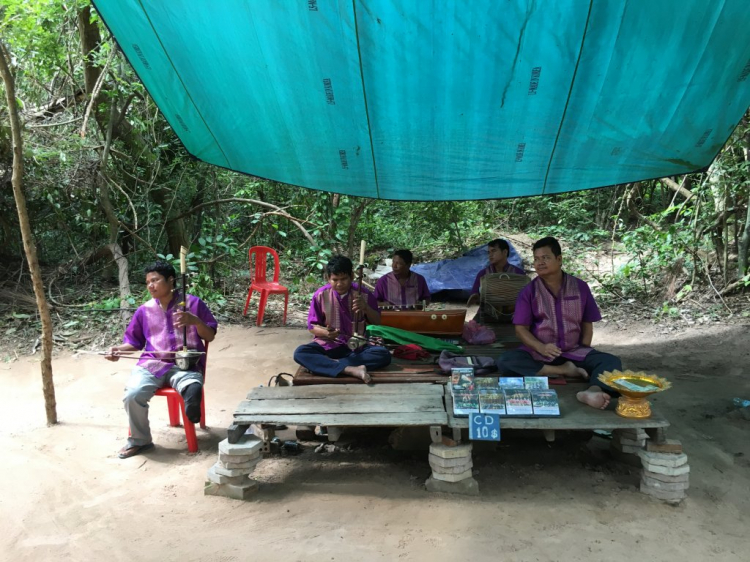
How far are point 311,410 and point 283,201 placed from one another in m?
6.58

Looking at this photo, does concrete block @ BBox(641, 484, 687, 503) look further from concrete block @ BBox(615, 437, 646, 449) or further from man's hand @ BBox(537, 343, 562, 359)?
man's hand @ BBox(537, 343, 562, 359)

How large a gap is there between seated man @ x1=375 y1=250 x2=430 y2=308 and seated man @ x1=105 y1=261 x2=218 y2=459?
84.7 inches

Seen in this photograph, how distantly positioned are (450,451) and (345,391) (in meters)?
0.83

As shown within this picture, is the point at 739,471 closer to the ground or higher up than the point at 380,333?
closer to the ground

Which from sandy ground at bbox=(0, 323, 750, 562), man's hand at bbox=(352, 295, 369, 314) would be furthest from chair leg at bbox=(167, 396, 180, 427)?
man's hand at bbox=(352, 295, 369, 314)

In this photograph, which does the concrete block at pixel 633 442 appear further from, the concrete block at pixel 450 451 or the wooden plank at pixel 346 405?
the wooden plank at pixel 346 405

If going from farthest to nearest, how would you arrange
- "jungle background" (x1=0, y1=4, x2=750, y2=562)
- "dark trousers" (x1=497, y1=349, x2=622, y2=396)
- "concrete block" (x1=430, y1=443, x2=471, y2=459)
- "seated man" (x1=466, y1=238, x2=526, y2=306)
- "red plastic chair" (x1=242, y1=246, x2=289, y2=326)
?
"red plastic chair" (x1=242, y1=246, x2=289, y2=326)
"seated man" (x1=466, y1=238, x2=526, y2=306)
"dark trousers" (x1=497, y1=349, x2=622, y2=396)
"concrete block" (x1=430, y1=443, x2=471, y2=459)
"jungle background" (x1=0, y1=4, x2=750, y2=562)

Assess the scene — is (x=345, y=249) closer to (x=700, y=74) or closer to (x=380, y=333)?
(x=380, y=333)

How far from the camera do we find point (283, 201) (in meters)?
9.26

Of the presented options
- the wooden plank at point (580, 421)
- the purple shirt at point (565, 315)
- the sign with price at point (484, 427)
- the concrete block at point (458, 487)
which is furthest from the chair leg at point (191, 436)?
the purple shirt at point (565, 315)

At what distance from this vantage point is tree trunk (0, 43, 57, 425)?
3.52 m

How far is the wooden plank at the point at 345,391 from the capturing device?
3391 millimetres

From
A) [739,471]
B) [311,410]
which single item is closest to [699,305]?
[739,471]

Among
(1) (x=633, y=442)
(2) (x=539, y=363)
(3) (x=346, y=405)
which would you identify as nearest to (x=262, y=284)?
(3) (x=346, y=405)
